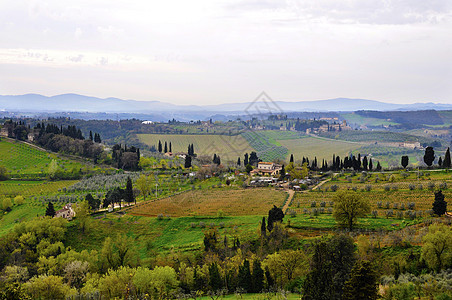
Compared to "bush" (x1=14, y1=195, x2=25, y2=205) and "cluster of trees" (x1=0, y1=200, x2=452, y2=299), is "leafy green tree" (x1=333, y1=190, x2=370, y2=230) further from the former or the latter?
"bush" (x1=14, y1=195, x2=25, y2=205)

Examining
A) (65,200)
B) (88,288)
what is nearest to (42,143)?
(65,200)

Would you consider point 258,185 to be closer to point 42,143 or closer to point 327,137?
point 42,143

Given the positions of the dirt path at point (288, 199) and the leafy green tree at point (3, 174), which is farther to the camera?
the leafy green tree at point (3, 174)

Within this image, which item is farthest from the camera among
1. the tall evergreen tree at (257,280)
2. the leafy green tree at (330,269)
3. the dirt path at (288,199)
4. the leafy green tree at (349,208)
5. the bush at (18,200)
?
the bush at (18,200)

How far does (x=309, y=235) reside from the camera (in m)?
37.1

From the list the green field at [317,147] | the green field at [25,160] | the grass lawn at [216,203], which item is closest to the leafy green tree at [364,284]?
the grass lawn at [216,203]

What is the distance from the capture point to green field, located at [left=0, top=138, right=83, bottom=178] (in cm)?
9056

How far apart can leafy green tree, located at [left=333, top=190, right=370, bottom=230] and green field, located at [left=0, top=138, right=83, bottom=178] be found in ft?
260

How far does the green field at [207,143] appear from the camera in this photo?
5246 inches

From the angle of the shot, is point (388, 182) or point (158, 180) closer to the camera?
point (388, 182)

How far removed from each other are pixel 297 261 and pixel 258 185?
4045cm

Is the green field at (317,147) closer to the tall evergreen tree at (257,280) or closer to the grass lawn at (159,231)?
the grass lawn at (159,231)

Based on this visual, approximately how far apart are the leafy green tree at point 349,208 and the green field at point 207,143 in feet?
296

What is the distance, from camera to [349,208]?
3656 centimetres
